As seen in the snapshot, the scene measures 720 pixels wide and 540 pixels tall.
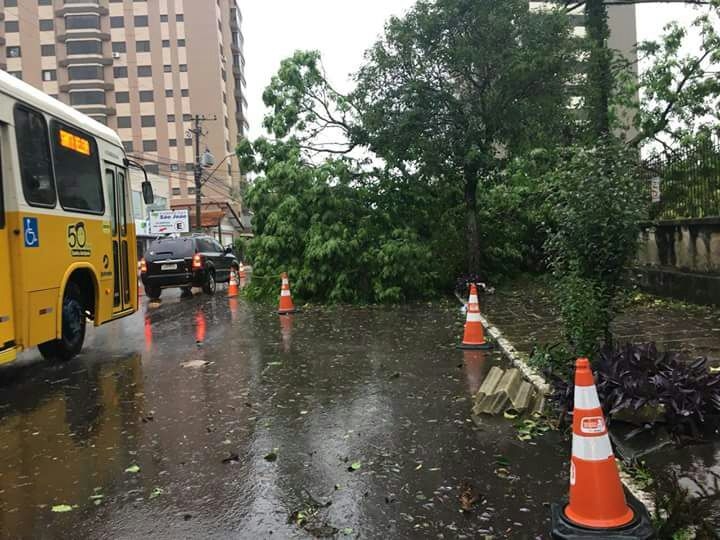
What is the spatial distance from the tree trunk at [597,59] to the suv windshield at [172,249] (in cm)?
1152

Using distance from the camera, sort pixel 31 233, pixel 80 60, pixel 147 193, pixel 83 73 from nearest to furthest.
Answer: pixel 31 233 < pixel 147 193 < pixel 80 60 < pixel 83 73

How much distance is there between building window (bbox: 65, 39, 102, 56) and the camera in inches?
3051

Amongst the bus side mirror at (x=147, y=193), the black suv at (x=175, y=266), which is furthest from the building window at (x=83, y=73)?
the bus side mirror at (x=147, y=193)

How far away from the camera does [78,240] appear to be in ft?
27.5

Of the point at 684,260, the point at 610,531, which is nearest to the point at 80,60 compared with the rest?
the point at 684,260

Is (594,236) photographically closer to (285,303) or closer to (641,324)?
(641,324)

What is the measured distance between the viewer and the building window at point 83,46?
7750cm

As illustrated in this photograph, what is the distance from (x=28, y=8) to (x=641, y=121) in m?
81.7

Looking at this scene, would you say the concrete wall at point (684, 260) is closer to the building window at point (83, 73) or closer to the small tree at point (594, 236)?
the small tree at point (594, 236)

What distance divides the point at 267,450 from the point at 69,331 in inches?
199

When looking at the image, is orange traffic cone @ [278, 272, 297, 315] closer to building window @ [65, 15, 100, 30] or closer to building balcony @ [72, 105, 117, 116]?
building balcony @ [72, 105, 117, 116]

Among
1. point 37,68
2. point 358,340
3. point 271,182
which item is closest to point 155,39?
point 37,68

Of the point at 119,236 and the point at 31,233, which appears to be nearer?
the point at 31,233

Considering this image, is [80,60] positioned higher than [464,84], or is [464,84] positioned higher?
[80,60]
